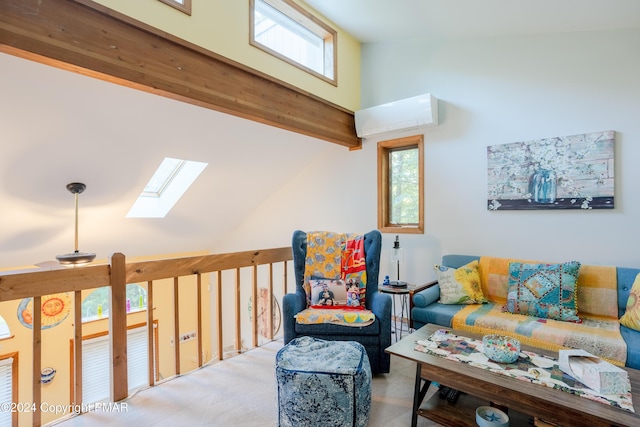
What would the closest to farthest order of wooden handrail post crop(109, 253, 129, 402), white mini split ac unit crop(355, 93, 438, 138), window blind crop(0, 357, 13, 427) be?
wooden handrail post crop(109, 253, 129, 402)
white mini split ac unit crop(355, 93, 438, 138)
window blind crop(0, 357, 13, 427)

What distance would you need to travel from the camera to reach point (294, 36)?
329cm

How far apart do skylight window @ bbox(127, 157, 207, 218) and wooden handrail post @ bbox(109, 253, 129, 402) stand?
1.73 m

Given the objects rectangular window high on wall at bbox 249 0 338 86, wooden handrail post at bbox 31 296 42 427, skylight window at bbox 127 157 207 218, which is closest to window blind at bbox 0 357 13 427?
skylight window at bbox 127 157 207 218

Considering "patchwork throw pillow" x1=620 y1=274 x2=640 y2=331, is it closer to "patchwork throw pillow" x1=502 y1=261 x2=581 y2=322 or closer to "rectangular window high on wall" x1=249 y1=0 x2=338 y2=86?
"patchwork throw pillow" x1=502 y1=261 x2=581 y2=322

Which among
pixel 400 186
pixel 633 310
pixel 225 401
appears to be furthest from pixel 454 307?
pixel 225 401

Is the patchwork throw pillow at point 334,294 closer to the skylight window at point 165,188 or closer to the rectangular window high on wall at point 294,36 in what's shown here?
the skylight window at point 165,188

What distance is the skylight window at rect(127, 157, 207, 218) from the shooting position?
3757 millimetres

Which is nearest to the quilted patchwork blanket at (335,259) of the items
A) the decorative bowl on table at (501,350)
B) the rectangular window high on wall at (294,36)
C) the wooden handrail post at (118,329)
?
the decorative bowl on table at (501,350)

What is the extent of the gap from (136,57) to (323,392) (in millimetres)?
2303

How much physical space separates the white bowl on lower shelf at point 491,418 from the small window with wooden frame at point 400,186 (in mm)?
2110

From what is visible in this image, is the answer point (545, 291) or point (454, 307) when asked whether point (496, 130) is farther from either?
point (454, 307)

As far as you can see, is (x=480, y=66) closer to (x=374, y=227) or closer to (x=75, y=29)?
(x=374, y=227)

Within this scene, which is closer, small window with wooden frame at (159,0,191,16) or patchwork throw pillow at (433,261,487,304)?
small window with wooden frame at (159,0,191,16)

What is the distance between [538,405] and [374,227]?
8.50 ft
